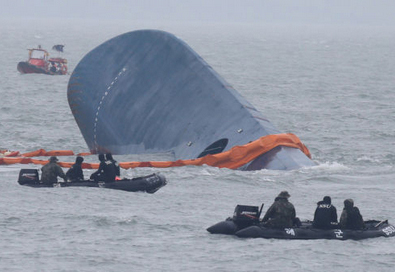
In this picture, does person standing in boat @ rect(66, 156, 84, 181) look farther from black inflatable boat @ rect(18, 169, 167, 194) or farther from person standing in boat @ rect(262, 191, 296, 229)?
person standing in boat @ rect(262, 191, 296, 229)

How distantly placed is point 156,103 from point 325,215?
2157 centimetres

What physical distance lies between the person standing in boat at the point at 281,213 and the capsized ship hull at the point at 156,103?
14949mm

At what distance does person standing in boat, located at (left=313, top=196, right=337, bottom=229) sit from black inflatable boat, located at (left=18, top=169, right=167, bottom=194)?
871 centimetres

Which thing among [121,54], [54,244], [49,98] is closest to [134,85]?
[121,54]

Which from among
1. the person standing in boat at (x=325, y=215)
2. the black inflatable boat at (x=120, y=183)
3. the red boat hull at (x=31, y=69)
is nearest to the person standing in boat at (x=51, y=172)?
the black inflatable boat at (x=120, y=183)

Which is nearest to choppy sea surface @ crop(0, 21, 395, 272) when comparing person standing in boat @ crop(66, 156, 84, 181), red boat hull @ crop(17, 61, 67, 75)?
person standing in boat @ crop(66, 156, 84, 181)

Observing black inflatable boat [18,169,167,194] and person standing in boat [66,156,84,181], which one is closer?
black inflatable boat [18,169,167,194]

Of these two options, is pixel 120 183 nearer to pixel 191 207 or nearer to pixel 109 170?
pixel 109 170

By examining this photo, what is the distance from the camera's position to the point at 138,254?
27.9 metres

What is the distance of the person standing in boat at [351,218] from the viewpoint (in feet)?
95.3

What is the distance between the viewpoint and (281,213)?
28.8 m

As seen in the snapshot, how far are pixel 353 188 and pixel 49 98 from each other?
44.2 metres

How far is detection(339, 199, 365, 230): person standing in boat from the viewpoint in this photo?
2906 cm

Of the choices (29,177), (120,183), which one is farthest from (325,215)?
(29,177)
